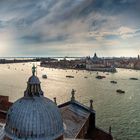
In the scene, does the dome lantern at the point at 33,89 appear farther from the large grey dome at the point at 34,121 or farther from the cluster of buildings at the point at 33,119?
the large grey dome at the point at 34,121

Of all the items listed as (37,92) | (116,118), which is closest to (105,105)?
(116,118)

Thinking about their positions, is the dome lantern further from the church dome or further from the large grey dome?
the large grey dome

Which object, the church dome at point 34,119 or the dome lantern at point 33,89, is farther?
the dome lantern at point 33,89

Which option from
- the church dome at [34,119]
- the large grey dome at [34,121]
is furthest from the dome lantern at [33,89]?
the large grey dome at [34,121]

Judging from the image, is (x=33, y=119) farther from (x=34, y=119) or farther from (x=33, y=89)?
(x=33, y=89)

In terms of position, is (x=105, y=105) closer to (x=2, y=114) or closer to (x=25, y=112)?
(x=2, y=114)

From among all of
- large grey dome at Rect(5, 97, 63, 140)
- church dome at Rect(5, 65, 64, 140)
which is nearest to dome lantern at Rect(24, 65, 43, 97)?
church dome at Rect(5, 65, 64, 140)

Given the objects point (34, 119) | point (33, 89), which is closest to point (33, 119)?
point (34, 119)

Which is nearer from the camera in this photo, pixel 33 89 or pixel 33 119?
pixel 33 119
